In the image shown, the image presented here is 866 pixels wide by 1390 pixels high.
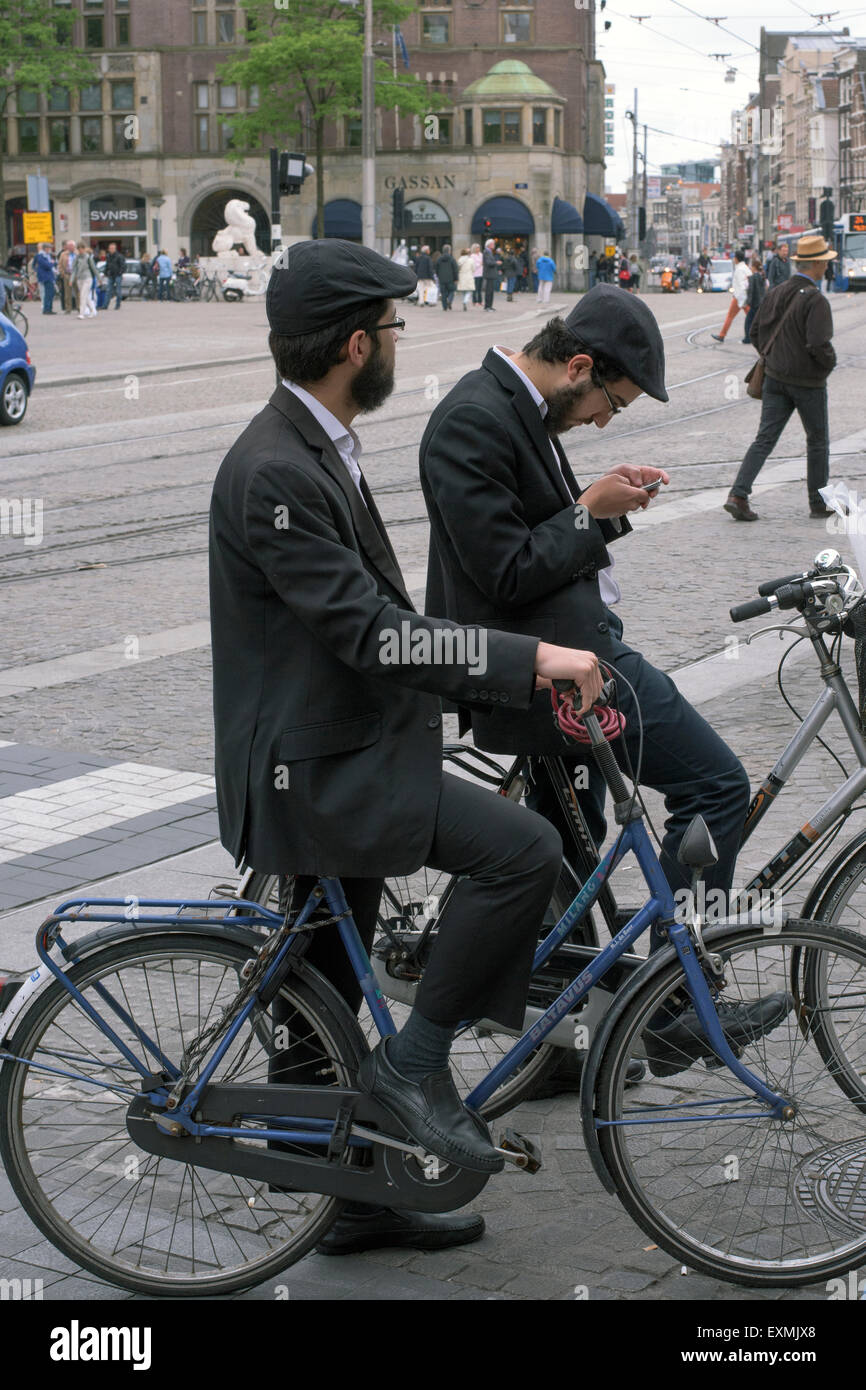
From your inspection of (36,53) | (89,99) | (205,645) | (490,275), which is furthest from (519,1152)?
(89,99)

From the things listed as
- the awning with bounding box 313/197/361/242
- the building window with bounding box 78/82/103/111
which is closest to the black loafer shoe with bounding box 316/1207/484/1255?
the awning with bounding box 313/197/361/242

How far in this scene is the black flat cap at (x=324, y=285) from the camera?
283 cm

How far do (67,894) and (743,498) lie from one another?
7.80 meters

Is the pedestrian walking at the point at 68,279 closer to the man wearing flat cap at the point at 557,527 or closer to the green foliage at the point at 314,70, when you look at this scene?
the green foliage at the point at 314,70

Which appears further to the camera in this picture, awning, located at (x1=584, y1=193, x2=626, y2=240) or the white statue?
awning, located at (x1=584, y1=193, x2=626, y2=240)

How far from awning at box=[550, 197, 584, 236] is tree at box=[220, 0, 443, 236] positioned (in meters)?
8.67

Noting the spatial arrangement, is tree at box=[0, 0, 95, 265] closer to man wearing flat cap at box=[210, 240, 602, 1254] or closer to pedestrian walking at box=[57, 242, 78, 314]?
pedestrian walking at box=[57, 242, 78, 314]

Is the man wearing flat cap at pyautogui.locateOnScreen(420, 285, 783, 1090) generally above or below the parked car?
below

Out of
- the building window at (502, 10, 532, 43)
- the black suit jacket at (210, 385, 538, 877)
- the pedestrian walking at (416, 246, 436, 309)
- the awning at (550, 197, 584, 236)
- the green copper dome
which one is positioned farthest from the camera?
the building window at (502, 10, 532, 43)

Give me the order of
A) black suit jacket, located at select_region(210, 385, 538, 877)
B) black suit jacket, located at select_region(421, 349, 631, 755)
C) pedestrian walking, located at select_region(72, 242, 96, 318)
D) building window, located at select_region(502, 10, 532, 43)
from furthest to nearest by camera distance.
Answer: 1. building window, located at select_region(502, 10, 532, 43)
2. pedestrian walking, located at select_region(72, 242, 96, 318)
3. black suit jacket, located at select_region(421, 349, 631, 755)
4. black suit jacket, located at select_region(210, 385, 538, 877)

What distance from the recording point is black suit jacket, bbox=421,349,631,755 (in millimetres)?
3412

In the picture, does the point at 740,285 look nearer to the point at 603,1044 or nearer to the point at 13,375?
the point at 13,375

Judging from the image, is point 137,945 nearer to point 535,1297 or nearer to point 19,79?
point 535,1297
